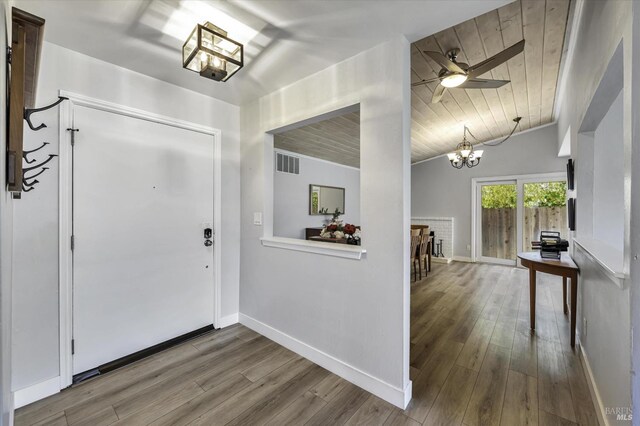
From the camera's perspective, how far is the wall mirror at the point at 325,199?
5.91 metres

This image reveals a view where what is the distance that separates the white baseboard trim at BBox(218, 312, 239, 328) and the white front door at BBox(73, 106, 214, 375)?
131 mm

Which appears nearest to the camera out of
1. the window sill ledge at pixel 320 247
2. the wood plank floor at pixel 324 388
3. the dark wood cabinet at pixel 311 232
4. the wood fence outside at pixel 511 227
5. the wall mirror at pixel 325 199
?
the wood plank floor at pixel 324 388

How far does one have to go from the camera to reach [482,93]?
3381 mm

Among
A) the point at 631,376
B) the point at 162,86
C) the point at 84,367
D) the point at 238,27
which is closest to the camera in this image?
the point at 631,376

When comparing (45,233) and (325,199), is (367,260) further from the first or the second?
(325,199)

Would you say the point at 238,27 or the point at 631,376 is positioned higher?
the point at 238,27

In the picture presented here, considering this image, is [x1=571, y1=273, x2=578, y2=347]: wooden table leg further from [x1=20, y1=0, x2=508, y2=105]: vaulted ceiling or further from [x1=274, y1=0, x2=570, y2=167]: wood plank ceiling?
Result: [x1=20, y1=0, x2=508, y2=105]: vaulted ceiling

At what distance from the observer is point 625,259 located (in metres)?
1.18

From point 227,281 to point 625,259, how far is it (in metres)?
2.97

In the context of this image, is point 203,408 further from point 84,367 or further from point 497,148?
point 497,148

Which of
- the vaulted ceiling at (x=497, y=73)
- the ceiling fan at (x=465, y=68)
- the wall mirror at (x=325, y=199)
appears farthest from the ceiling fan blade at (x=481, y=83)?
the wall mirror at (x=325, y=199)

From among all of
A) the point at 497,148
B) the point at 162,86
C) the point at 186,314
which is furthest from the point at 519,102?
the point at 186,314

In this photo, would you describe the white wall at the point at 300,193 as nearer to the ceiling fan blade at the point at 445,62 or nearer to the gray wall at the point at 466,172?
the gray wall at the point at 466,172

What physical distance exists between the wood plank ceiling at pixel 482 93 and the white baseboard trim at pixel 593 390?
2687mm
